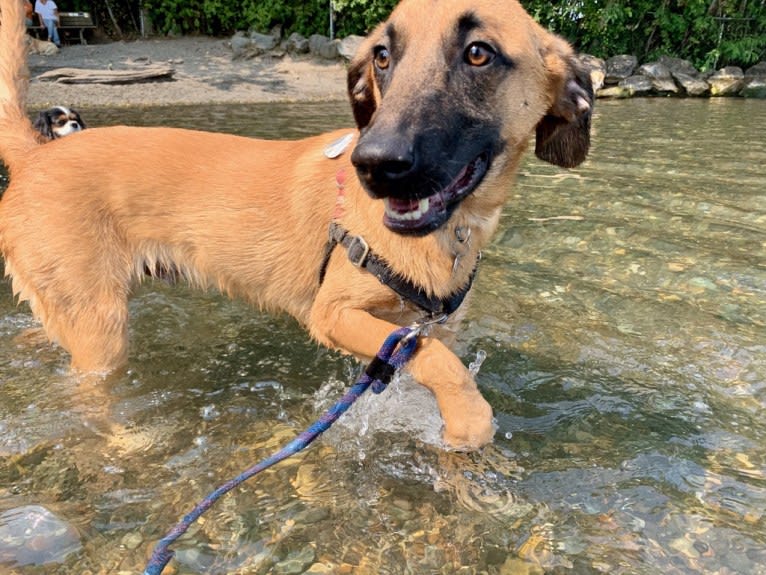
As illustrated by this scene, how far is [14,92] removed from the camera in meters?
3.59

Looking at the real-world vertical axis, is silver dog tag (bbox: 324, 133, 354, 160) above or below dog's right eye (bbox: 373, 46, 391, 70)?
below

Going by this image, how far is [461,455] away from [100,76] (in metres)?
16.0

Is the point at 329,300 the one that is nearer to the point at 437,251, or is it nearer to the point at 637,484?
the point at 437,251

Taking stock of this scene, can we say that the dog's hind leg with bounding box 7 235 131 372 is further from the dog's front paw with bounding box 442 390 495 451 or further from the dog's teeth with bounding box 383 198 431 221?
the dog's front paw with bounding box 442 390 495 451

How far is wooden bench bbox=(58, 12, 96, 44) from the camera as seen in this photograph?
21.4 metres

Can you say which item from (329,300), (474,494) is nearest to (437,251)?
(329,300)

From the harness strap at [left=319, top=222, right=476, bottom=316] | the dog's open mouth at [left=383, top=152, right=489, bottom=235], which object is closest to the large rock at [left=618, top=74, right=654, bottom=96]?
the harness strap at [left=319, top=222, right=476, bottom=316]

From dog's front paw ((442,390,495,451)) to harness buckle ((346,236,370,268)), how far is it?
0.77 meters

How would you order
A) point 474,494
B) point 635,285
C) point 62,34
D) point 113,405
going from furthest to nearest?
point 62,34 → point 635,285 → point 113,405 → point 474,494

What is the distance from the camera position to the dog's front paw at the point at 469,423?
2.53 metres

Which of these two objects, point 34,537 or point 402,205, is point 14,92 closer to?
point 34,537

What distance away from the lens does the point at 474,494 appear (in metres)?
2.79

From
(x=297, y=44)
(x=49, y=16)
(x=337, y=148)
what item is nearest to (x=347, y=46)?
(x=297, y=44)

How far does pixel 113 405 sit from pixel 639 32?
21896 mm
